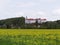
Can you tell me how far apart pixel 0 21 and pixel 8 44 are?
6699cm

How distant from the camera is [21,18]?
8450 centimetres

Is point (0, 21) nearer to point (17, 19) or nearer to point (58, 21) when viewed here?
point (17, 19)

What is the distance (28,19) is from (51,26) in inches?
1812

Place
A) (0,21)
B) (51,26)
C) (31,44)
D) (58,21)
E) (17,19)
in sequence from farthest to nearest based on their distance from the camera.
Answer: (17,19), (0,21), (58,21), (51,26), (31,44)

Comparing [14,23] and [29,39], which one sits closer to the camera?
[29,39]

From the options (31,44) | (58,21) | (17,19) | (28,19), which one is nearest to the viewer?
(31,44)

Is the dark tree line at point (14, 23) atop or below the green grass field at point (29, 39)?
below

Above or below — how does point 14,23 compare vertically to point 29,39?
below

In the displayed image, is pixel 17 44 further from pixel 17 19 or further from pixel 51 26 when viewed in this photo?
pixel 17 19

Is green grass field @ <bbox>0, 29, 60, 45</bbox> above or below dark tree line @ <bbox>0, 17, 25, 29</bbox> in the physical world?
above

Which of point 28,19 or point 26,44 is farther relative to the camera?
point 28,19

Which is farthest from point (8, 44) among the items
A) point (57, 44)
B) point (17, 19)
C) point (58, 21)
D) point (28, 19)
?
point (28, 19)

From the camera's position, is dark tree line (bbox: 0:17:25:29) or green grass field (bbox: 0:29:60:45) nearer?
green grass field (bbox: 0:29:60:45)

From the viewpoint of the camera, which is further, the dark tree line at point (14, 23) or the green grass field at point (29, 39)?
the dark tree line at point (14, 23)
